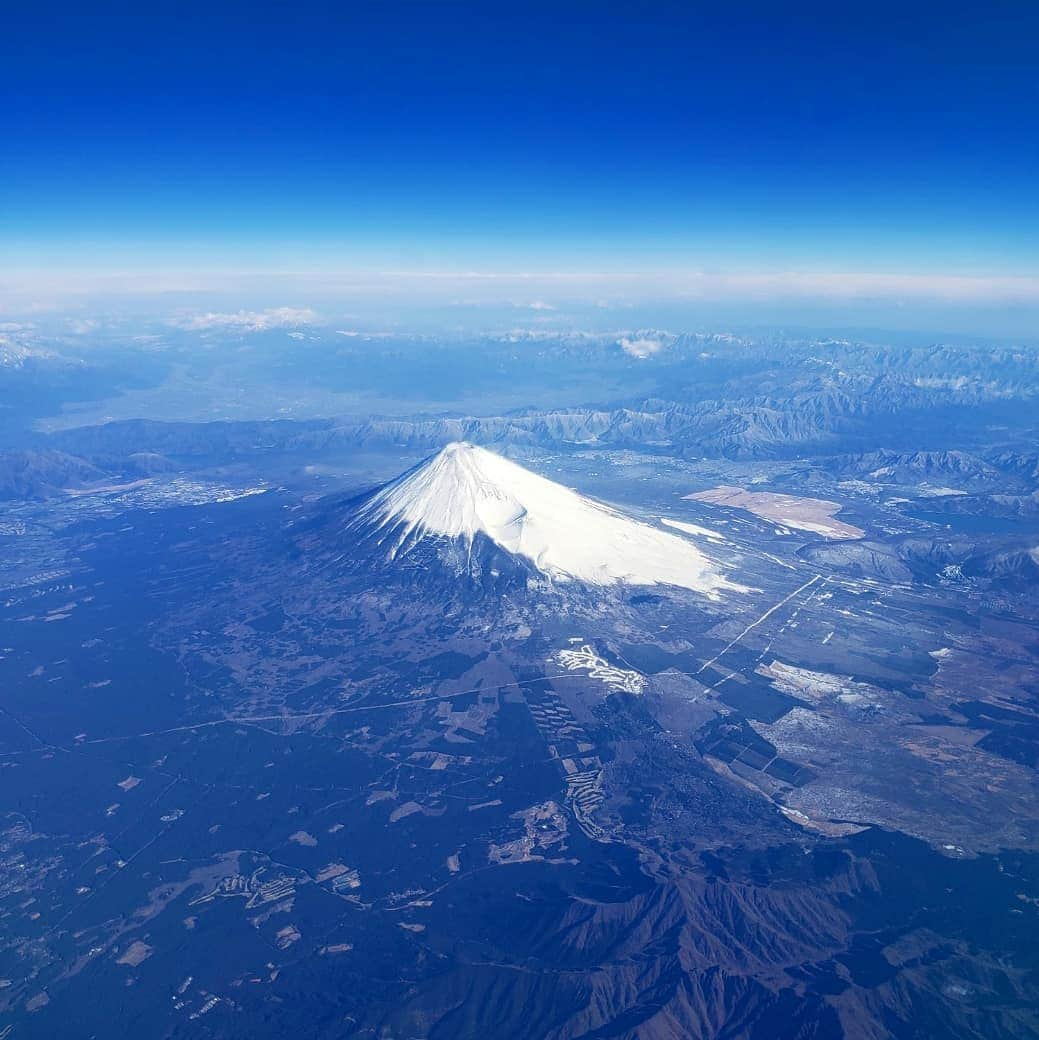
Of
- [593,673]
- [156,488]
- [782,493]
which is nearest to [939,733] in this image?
[593,673]

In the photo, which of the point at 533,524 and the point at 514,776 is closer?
the point at 514,776

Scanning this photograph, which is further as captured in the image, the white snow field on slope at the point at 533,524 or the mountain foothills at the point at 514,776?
the white snow field on slope at the point at 533,524

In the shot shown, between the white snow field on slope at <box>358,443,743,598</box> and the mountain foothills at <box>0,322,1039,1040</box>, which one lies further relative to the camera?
the white snow field on slope at <box>358,443,743,598</box>

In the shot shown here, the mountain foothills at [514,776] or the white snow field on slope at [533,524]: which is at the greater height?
the white snow field on slope at [533,524]

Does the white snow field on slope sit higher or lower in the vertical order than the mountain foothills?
higher

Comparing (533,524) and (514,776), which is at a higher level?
(533,524)
